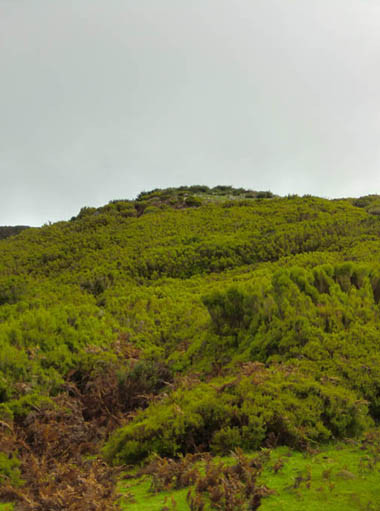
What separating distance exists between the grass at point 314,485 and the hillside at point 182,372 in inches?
2.8

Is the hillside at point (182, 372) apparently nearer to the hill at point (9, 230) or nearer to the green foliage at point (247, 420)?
the green foliage at point (247, 420)

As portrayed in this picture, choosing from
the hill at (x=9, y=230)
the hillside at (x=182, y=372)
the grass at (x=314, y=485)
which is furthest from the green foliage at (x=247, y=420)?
the hill at (x=9, y=230)

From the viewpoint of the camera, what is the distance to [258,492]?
259cm

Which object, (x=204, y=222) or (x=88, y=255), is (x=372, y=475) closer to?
(x=88, y=255)

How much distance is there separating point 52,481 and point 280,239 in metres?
11.4

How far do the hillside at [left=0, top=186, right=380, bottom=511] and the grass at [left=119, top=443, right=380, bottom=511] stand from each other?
7cm

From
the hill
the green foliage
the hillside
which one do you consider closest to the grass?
the hillside

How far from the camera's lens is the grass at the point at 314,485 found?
2.48 m

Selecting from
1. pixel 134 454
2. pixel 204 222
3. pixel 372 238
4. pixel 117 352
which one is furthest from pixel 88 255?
pixel 134 454

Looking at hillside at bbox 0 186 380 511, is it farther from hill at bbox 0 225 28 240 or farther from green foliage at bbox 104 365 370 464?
hill at bbox 0 225 28 240

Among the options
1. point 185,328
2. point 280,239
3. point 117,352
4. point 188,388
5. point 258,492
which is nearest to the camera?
point 258,492

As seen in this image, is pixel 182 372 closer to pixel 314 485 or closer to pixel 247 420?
pixel 247 420

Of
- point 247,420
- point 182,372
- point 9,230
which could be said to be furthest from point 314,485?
point 9,230

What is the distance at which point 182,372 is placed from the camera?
6191mm
